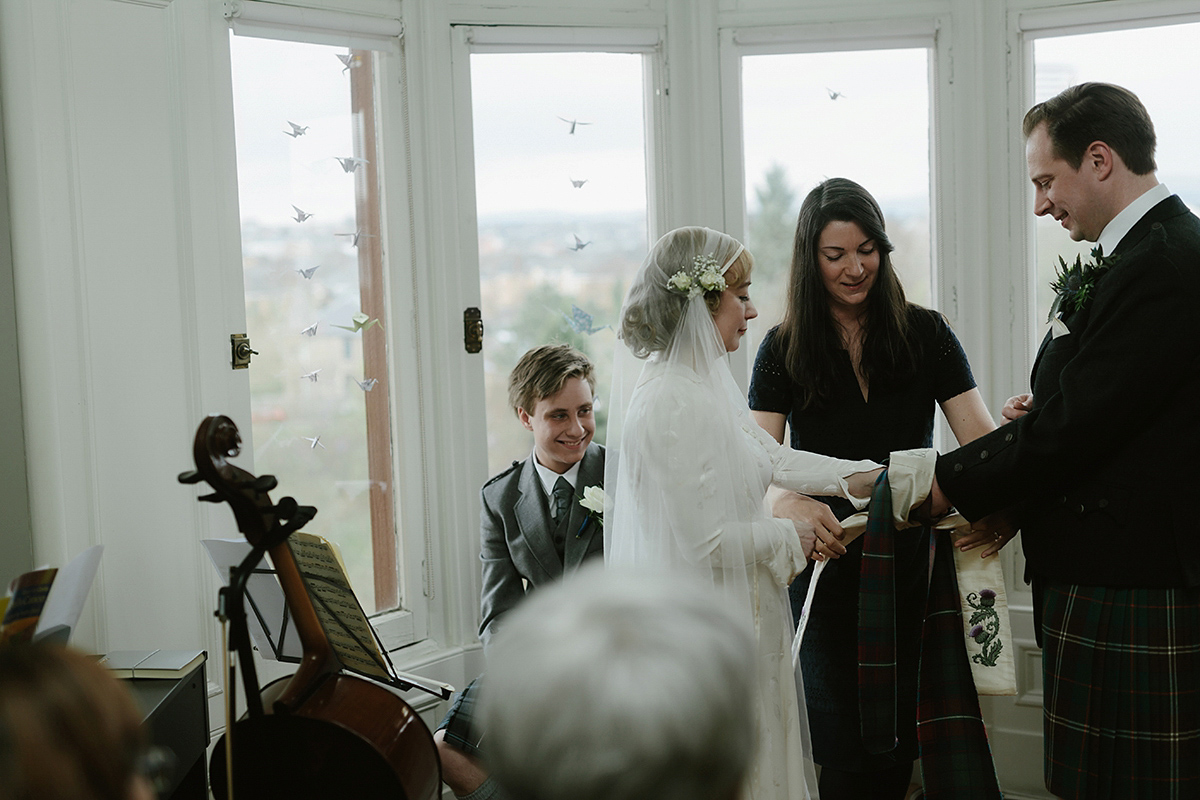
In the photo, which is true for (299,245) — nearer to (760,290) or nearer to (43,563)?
(43,563)

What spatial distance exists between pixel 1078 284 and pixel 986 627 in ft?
2.67

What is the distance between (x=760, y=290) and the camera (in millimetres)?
3328

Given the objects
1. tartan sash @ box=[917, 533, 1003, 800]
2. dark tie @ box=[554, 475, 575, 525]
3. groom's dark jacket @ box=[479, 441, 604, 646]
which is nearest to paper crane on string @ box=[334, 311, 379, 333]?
groom's dark jacket @ box=[479, 441, 604, 646]

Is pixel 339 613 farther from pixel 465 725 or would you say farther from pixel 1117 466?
pixel 1117 466

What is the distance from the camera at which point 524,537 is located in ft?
8.95

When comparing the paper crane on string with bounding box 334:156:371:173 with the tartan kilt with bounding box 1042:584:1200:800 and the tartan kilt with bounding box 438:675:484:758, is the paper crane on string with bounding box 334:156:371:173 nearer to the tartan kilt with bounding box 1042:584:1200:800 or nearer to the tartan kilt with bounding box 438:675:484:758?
the tartan kilt with bounding box 438:675:484:758

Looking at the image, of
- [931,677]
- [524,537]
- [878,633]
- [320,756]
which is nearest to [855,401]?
[878,633]

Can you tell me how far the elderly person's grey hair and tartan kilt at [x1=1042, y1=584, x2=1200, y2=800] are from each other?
60.1 inches

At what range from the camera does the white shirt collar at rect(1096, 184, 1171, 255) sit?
6.59 ft

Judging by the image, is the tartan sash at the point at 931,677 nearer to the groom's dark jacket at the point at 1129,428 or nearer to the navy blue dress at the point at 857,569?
the navy blue dress at the point at 857,569

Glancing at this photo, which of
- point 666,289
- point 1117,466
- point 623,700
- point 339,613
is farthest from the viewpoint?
point 666,289

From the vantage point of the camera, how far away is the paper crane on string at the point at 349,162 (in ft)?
9.55

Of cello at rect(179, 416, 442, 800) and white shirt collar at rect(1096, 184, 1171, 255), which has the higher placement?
white shirt collar at rect(1096, 184, 1171, 255)

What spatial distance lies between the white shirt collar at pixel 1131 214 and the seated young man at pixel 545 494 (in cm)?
136
